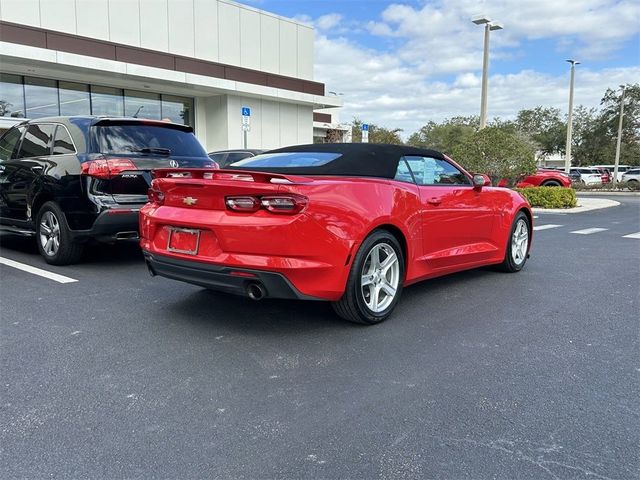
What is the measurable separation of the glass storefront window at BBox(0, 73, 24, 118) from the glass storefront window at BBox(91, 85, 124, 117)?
2.46 meters

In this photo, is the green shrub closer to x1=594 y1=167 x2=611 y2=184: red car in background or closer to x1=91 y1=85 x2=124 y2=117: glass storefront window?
x1=91 y1=85 x2=124 y2=117: glass storefront window

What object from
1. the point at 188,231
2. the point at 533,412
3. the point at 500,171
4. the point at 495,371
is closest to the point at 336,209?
the point at 188,231

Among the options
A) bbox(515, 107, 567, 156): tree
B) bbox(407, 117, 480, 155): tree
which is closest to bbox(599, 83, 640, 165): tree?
bbox(515, 107, 567, 156): tree

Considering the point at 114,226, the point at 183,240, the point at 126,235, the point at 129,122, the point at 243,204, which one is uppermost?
the point at 129,122

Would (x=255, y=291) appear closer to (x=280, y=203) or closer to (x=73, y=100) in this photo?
(x=280, y=203)

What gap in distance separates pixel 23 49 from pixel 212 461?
54.2 feet

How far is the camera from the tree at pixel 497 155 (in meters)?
16.7

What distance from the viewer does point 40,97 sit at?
1744 centimetres

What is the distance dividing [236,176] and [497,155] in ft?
47.2

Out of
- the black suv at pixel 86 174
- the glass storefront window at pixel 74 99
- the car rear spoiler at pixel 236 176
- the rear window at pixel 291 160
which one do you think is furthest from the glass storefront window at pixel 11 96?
the car rear spoiler at pixel 236 176

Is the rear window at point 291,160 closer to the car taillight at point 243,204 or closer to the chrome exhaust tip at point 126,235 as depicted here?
the car taillight at point 243,204

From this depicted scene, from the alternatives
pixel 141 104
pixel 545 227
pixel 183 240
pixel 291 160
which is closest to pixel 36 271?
pixel 183 240

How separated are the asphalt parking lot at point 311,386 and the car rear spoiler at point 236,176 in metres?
1.16

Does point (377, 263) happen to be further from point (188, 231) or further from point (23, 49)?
point (23, 49)
